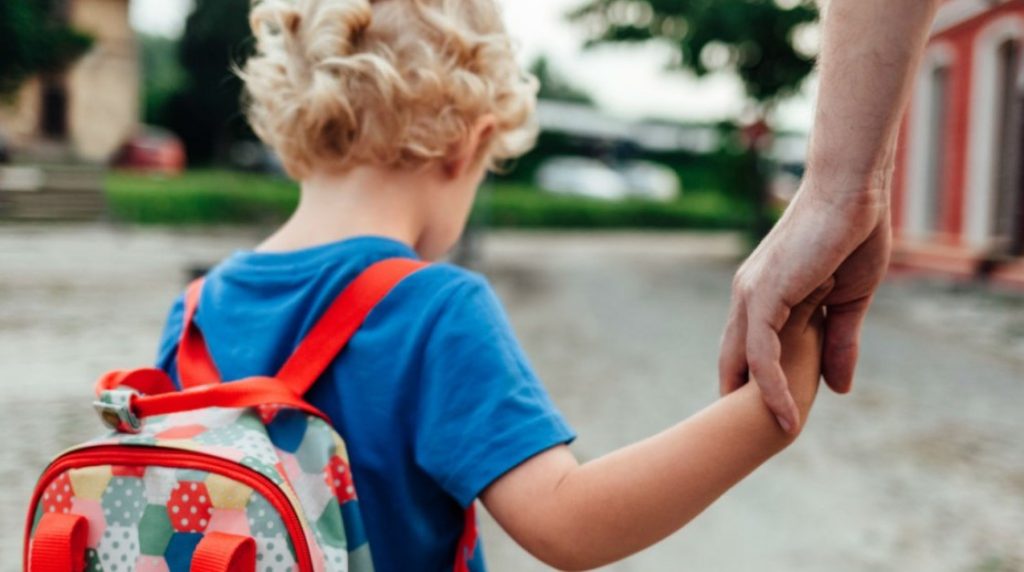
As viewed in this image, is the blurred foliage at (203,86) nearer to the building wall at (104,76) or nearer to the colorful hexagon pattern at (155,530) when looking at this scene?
the building wall at (104,76)

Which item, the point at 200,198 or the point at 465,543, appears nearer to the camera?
the point at 465,543

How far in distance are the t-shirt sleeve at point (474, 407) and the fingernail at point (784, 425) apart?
0.76 ft

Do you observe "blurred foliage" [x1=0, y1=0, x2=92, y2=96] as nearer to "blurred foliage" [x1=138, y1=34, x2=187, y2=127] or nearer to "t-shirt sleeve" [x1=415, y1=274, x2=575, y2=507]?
"t-shirt sleeve" [x1=415, y1=274, x2=575, y2=507]

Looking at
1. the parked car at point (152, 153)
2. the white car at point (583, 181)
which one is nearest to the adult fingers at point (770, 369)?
the parked car at point (152, 153)

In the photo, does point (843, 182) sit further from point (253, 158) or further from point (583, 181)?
point (583, 181)

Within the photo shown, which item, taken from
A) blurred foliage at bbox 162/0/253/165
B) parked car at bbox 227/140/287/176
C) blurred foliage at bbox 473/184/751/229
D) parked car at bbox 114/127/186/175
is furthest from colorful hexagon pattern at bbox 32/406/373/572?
blurred foliage at bbox 473/184/751/229

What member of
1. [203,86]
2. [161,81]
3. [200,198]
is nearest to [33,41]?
[203,86]

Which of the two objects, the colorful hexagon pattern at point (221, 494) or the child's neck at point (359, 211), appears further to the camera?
the child's neck at point (359, 211)

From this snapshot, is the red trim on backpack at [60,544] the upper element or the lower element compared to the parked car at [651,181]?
upper

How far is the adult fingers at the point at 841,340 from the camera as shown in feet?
3.53

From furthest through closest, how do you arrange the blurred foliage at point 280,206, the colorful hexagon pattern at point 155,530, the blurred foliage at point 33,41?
the blurred foliage at point 280,206 < the blurred foliage at point 33,41 < the colorful hexagon pattern at point 155,530

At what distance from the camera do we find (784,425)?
1.03 metres

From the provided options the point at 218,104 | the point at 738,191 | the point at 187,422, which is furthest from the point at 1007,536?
the point at 738,191

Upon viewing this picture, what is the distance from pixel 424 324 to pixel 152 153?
10.1 meters
